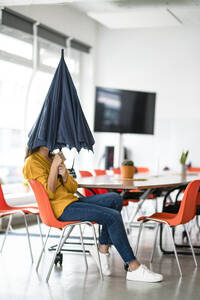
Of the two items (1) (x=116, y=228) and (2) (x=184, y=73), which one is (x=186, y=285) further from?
(2) (x=184, y=73)

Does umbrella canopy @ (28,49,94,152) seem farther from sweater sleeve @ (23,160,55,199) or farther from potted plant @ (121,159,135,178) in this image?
potted plant @ (121,159,135,178)

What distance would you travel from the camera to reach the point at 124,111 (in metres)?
8.61

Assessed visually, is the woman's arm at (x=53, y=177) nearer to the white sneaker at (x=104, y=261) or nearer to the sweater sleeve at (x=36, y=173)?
the sweater sleeve at (x=36, y=173)

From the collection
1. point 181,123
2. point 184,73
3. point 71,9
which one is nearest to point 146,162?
point 181,123

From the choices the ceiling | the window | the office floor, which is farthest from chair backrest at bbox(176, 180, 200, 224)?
the window

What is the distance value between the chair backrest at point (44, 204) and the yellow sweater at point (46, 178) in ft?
0.20

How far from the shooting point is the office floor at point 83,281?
3.72m

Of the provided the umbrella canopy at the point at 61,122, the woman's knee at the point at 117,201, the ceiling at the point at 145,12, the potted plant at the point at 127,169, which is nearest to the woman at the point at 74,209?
the umbrella canopy at the point at 61,122

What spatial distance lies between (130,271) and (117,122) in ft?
15.2

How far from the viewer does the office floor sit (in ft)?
12.2

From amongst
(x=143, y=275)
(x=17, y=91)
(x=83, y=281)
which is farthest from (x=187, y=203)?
(x=17, y=91)

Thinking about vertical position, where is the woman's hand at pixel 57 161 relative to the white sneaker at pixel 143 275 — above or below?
above

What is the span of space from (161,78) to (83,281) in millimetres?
5970

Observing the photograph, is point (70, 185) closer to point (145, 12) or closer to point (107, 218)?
point (107, 218)
